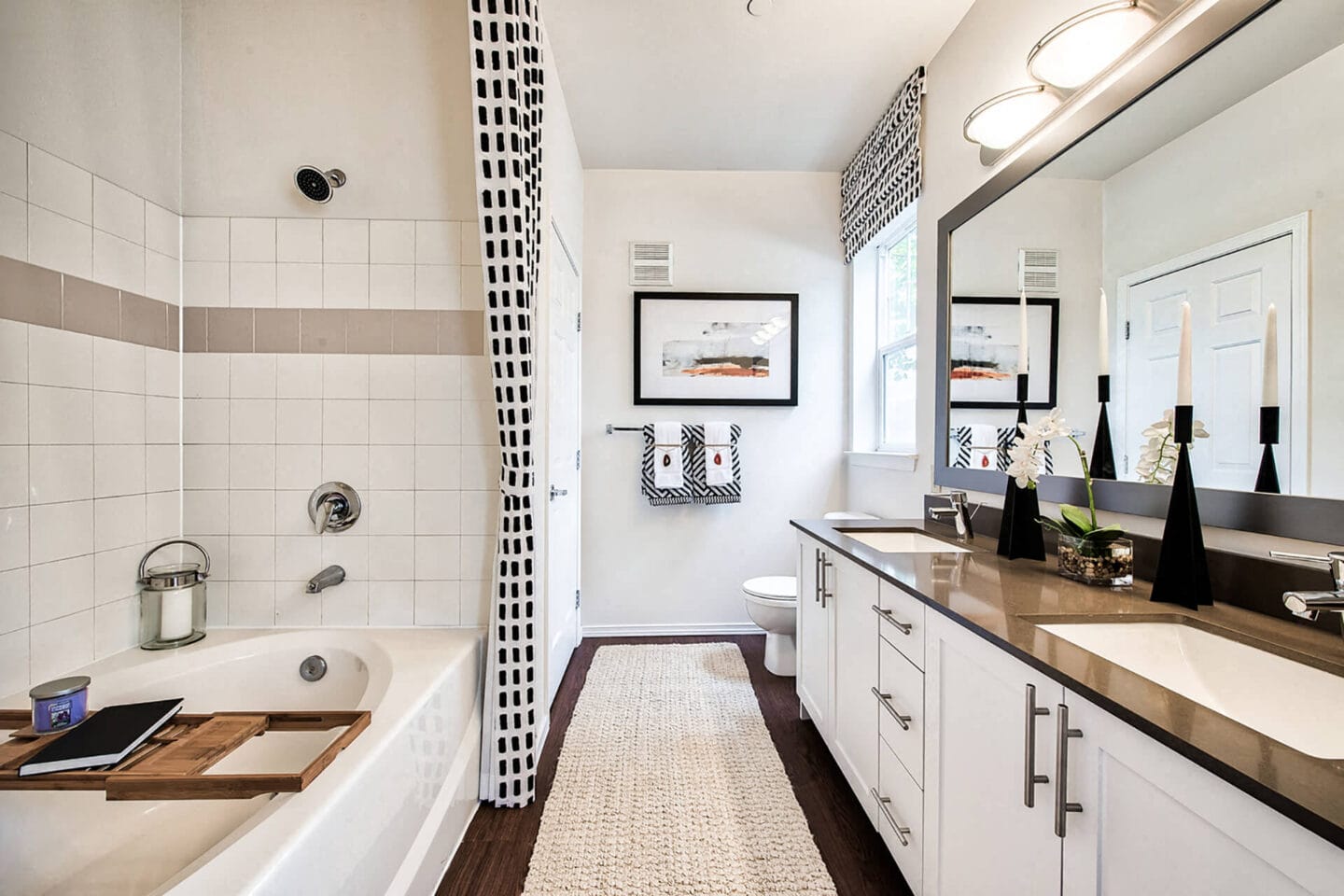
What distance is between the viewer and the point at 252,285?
5.67 feet

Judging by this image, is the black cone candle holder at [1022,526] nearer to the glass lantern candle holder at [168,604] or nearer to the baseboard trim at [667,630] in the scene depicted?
the baseboard trim at [667,630]

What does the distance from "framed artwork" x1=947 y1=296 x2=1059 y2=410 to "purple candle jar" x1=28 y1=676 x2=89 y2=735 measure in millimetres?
2343

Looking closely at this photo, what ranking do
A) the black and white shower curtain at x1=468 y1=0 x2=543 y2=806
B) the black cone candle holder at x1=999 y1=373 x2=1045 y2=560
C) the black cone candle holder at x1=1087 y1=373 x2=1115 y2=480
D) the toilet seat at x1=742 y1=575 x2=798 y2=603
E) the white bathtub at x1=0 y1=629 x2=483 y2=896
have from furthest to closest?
the toilet seat at x1=742 y1=575 x2=798 y2=603
the black and white shower curtain at x1=468 y1=0 x2=543 y2=806
the black cone candle holder at x1=999 y1=373 x2=1045 y2=560
the black cone candle holder at x1=1087 y1=373 x2=1115 y2=480
the white bathtub at x1=0 y1=629 x2=483 y2=896

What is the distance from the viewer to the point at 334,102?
1.72 metres

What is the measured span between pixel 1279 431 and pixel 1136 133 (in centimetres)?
72

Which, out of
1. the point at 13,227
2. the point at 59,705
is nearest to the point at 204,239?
the point at 13,227

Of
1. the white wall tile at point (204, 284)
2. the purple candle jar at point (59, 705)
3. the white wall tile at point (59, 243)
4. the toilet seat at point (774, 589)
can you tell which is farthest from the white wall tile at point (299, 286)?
the toilet seat at point (774, 589)

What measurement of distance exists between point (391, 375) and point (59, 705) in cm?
104

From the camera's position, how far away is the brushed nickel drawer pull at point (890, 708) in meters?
1.21

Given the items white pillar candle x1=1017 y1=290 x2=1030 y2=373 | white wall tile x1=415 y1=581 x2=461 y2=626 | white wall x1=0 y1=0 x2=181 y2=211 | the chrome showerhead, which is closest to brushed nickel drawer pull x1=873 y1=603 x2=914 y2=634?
white pillar candle x1=1017 y1=290 x2=1030 y2=373

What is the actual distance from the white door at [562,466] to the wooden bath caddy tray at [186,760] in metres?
0.87

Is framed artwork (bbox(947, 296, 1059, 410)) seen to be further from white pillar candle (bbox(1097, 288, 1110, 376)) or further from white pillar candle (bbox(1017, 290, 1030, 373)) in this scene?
white pillar candle (bbox(1097, 288, 1110, 376))

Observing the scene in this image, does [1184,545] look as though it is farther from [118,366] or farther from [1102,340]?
[118,366]

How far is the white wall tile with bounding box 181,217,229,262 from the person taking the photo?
1714 mm
